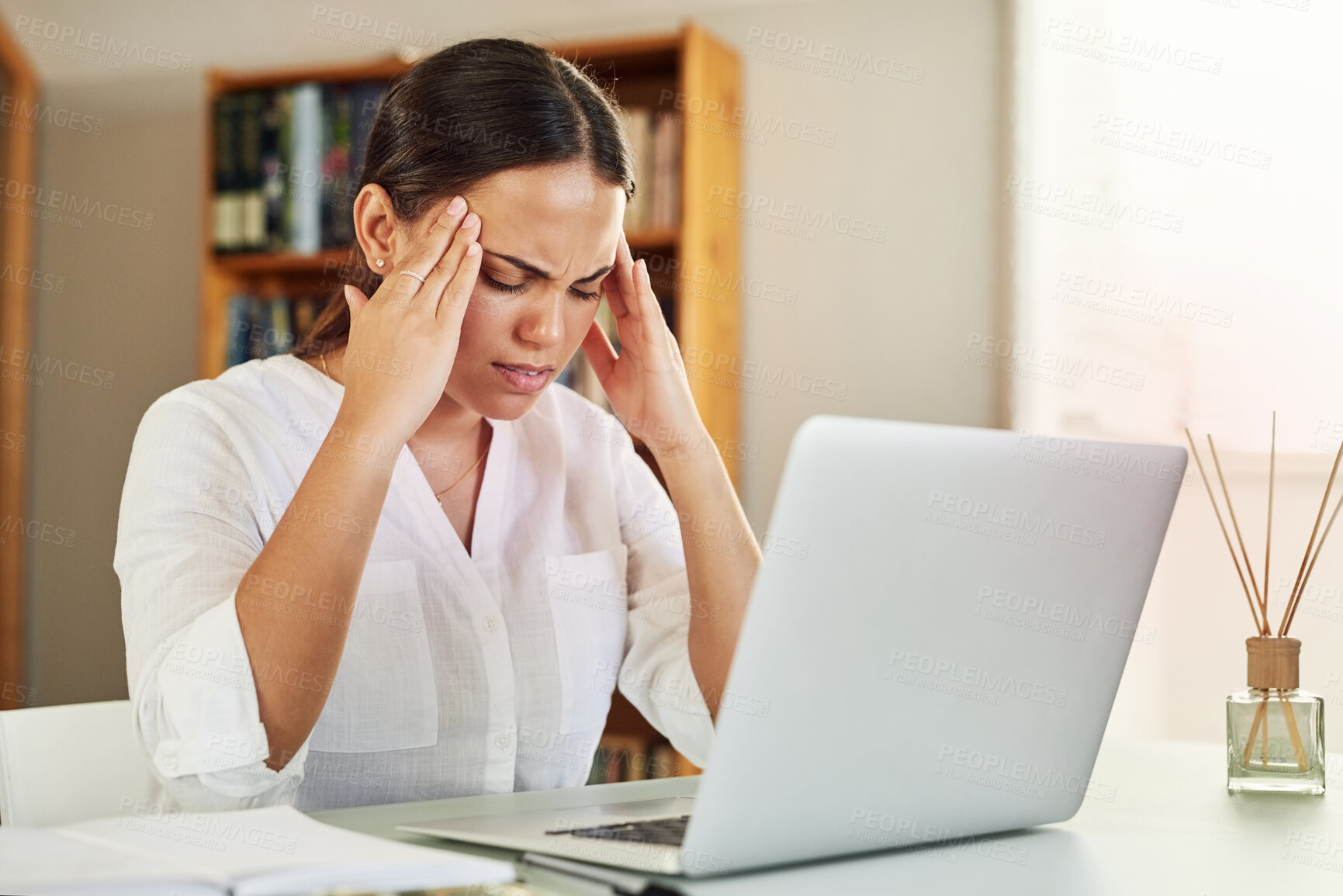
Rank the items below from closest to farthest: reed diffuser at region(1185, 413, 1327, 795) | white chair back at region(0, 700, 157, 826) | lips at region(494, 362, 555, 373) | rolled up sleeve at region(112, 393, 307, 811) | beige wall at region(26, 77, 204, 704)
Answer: rolled up sleeve at region(112, 393, 307, 811) < reed diffuser at region(1185, 413, 1327, 795) < white chair back at region(0, 700, 157, 826) < lips at region(494, 362, 555, 373) < beige wall at region(26, 77, 204, 704)

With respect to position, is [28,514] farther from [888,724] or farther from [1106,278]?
[888,724]

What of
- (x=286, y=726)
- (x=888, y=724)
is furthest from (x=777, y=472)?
(x=888, y=724)

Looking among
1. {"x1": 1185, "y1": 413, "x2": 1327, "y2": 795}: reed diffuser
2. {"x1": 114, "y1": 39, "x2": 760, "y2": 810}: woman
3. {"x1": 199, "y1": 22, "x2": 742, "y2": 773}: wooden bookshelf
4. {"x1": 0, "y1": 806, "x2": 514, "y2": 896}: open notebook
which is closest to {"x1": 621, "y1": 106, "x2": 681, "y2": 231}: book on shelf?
{"x1": 199, "y1": 22, "x2": 742, "y2": 773}: wooden bookshelf

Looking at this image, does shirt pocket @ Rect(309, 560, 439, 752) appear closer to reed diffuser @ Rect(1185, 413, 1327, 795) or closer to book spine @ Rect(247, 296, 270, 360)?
reed diffuser @ Rect(1185, 413, 1327, 795)

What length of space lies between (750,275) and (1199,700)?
125 centimetres

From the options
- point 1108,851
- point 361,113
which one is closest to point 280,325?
point 361,113

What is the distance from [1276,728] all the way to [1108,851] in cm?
34

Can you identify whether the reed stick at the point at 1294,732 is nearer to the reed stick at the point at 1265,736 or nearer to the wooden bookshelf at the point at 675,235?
the reed stick at the point at 1265,736

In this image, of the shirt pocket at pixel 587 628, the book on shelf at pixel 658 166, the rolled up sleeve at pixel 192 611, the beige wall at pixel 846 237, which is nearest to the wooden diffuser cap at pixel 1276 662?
the shirt pocket at pixel 587 628

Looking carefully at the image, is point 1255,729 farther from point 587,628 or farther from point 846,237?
point 846,237

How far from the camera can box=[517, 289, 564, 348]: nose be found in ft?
4.13

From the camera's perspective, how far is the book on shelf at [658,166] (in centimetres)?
259

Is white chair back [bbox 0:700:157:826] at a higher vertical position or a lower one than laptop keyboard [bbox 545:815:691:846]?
lower

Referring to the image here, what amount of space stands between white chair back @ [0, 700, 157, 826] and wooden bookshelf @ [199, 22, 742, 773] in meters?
1.38
